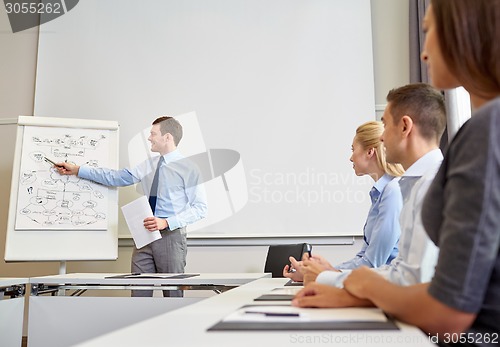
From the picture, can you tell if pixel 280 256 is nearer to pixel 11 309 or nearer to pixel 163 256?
pixel 163 256

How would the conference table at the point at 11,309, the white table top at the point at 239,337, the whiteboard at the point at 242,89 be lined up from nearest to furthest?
the white table top at the point at 239,337 → the conference table at the point at 11,309 → the whiteboard at the point at 242,89

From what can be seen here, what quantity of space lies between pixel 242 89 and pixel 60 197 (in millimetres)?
1693

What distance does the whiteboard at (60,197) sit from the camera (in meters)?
3.96

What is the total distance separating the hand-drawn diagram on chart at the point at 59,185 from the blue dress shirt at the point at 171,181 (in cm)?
11

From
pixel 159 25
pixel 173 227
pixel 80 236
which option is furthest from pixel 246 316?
pixel 159 25

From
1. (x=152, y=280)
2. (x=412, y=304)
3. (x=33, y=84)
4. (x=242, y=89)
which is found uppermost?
(x=33, y=84)

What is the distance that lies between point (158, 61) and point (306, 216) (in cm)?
181

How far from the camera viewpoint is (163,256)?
3.80 metres

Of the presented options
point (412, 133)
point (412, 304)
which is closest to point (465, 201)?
point (412, 304)

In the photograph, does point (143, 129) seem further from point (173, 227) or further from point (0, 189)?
point (0, 189)

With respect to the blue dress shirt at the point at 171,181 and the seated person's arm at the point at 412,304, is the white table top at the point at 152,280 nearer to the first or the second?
the blue dress shirt at the point at 171,181

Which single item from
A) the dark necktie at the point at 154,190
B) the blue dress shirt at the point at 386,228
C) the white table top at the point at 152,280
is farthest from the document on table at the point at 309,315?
the dark necktie at the point at 154,190

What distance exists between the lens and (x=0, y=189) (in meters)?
4.61

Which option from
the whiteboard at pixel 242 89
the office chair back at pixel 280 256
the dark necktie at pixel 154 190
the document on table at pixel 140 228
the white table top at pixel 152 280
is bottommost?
the white table top at pixel 152 280
